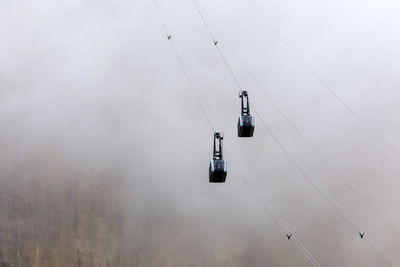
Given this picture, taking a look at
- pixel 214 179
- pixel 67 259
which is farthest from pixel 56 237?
pixel 214 179

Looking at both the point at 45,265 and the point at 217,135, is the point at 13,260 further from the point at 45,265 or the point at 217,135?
the point at 217,135

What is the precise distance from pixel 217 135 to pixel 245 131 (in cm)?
153

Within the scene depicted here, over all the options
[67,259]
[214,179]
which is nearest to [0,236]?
[67,259]

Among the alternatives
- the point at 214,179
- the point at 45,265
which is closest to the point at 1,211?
the point at 45,265

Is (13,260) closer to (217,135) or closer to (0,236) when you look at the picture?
(0,236)

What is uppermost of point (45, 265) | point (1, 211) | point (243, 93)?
point (243, 93)

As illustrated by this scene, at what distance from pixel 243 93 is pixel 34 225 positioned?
46.5 m

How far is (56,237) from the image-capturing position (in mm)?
76062

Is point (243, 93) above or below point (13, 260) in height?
above

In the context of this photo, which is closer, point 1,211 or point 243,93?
point 243,93

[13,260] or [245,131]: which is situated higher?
[245,131]

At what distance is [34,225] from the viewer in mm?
75000

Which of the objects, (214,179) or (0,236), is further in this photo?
(0,236)

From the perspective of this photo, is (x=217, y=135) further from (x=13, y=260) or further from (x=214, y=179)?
(x=13, y=260)
